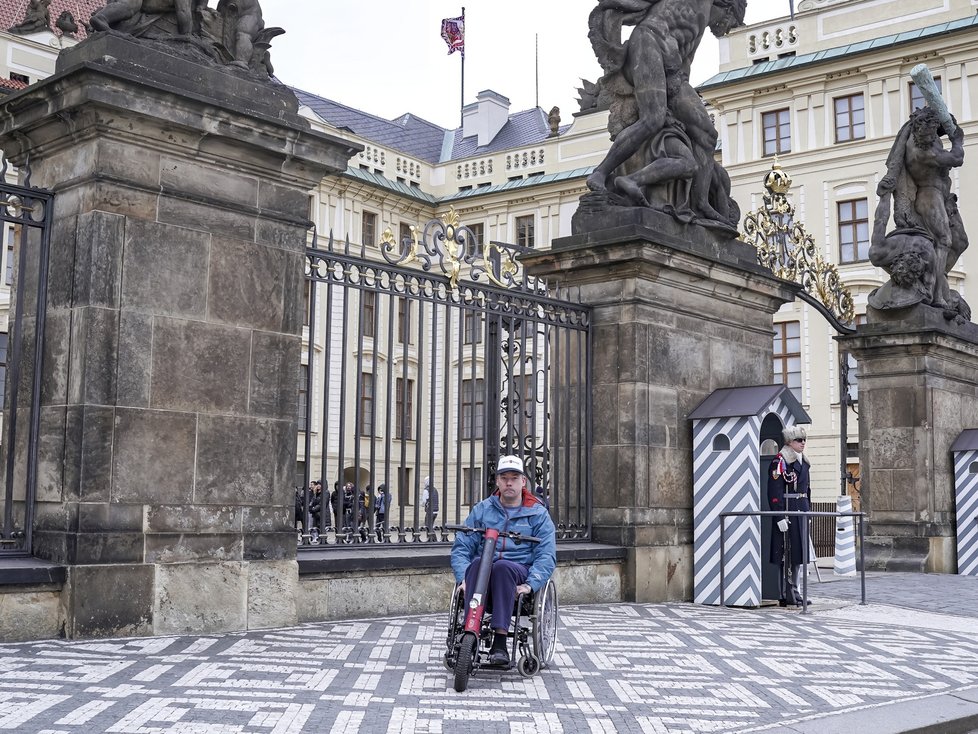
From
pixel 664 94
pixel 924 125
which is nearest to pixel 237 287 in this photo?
pixel 664 94

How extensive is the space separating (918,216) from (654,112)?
6.99 meters

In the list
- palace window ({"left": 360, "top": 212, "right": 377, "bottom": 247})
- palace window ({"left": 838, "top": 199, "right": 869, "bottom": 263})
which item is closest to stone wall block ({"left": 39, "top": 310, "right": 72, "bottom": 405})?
palace window ({"left": 360, "top": 212, "right": 377, "bottom": 247})

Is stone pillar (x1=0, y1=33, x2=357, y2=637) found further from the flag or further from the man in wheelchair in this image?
the flag

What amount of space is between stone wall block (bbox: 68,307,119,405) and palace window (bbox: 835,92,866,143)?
105ft

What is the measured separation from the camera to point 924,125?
53.5 feet

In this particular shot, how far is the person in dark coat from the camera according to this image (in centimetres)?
1102

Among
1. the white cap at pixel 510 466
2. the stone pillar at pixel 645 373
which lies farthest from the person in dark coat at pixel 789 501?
the white cap at pixel 510 466

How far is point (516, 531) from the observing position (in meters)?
6.85

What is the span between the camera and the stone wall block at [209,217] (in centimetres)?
764

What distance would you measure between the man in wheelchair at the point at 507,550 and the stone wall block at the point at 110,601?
6.33ft

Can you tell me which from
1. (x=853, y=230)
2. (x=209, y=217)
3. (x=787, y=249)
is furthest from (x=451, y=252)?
(x=853, y=230)

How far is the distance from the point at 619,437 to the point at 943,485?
7634mm

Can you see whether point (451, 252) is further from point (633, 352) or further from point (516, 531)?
point (516, 531)

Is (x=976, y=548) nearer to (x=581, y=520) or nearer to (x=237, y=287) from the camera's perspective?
(x=581, y=520)
